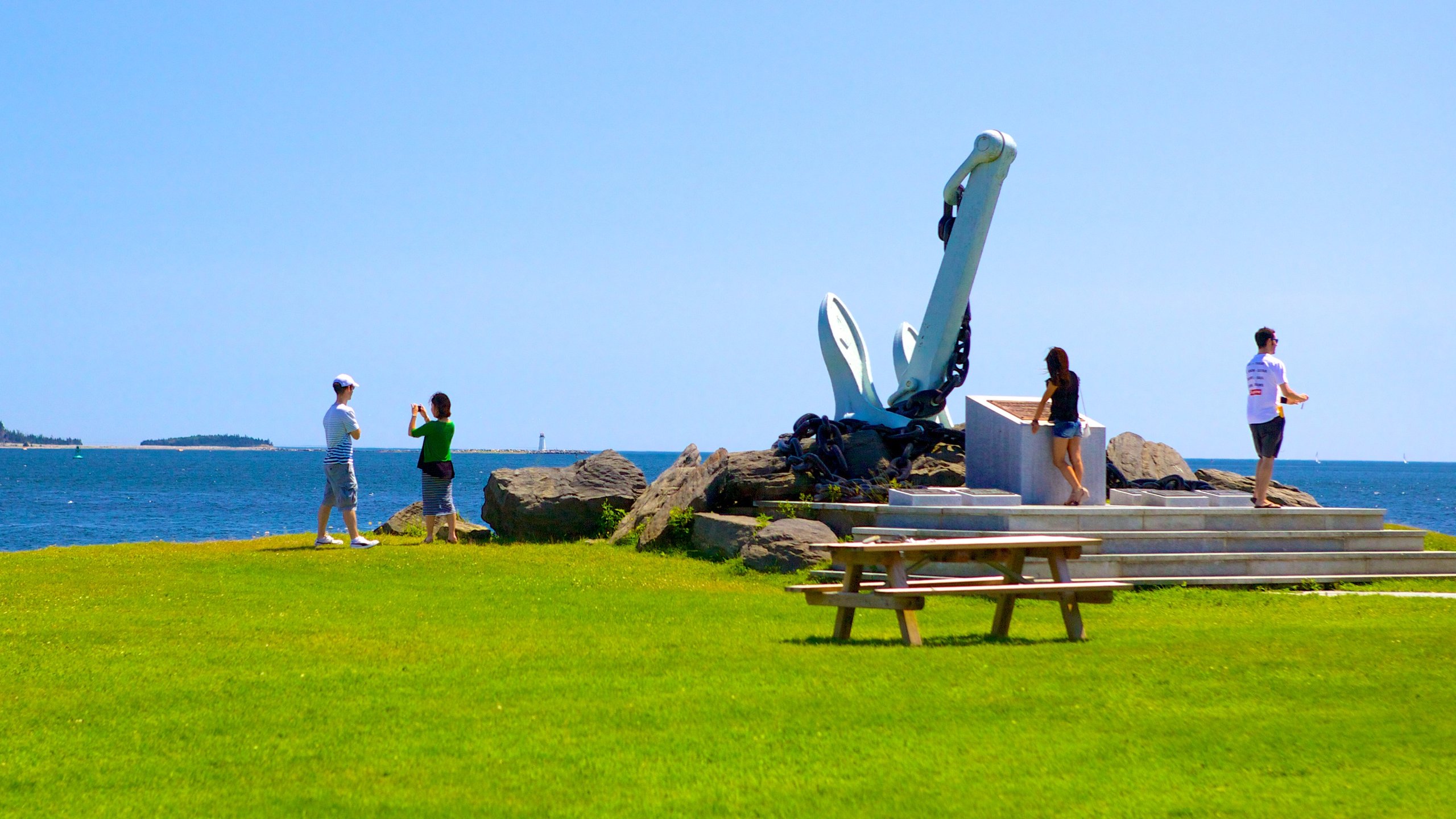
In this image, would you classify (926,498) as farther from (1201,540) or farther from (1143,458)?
(1143,458)

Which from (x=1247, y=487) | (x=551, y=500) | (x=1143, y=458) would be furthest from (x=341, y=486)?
(x=1247, y=487)

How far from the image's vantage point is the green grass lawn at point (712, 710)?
4.42 metres

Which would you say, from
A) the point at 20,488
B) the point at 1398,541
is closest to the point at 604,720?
the point at 1398,541

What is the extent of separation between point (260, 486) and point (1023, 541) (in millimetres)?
79464

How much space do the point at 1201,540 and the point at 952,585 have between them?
161 inches

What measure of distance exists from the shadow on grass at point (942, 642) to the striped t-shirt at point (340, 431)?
743 centimetres

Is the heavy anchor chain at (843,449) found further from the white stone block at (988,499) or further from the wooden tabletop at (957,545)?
the wooden tabletop at (957,545)

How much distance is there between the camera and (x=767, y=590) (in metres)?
10.6

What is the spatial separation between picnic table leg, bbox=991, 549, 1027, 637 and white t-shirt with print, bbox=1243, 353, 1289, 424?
5.21 m

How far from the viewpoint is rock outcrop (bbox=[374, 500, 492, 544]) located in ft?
50.5

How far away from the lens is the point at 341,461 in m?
13.5

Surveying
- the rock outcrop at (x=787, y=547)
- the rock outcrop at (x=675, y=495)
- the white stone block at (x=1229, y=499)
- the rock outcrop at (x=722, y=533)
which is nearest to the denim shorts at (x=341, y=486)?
the rock outcrop at (x=675, y=495)

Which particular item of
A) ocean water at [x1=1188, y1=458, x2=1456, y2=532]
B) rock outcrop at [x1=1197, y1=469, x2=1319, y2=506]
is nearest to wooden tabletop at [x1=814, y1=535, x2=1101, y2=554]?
rock outcrop at [x1=1197, y1=469, x2=1319, y2=506]

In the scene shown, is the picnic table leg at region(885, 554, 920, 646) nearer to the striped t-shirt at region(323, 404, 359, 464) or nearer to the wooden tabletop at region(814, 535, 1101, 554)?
the wooden tabletop at region(814, 535, 1101, 554)
